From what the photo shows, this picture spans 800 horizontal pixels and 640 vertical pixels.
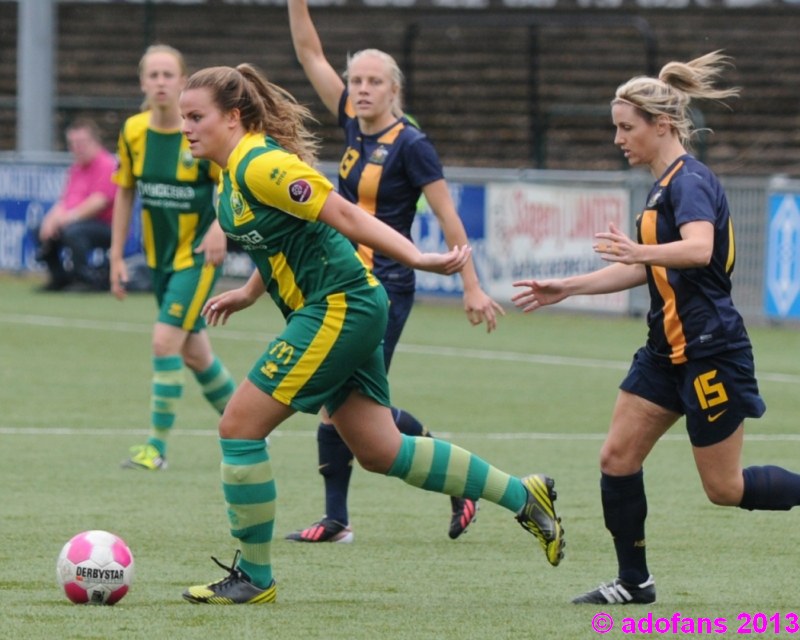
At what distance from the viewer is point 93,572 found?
19.6 feet

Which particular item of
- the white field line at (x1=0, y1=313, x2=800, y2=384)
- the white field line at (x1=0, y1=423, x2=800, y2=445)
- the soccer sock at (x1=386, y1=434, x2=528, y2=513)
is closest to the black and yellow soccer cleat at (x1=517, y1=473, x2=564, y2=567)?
the soccer sock at (x1=386, y1=434, x2=528, y2=513)

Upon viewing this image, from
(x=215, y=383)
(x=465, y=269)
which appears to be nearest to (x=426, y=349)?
(x=215, y=383)

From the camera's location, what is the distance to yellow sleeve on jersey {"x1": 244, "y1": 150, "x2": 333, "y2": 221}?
230 inches

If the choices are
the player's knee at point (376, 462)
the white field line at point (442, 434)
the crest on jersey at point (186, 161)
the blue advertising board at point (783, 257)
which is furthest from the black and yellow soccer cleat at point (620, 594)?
the blue advertising board at point (783, 257)

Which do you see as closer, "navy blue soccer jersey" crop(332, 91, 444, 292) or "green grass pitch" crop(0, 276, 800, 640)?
"green grass pitch" crop(0, 276, 800, 640)

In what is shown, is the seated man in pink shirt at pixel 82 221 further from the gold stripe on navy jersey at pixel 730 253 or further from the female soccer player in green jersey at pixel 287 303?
the gold stripe on navy jersey at pixel 730 253

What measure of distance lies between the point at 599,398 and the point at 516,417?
3.97ft

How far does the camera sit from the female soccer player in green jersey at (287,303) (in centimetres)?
589

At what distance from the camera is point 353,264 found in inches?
241

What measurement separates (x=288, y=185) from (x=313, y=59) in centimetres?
256

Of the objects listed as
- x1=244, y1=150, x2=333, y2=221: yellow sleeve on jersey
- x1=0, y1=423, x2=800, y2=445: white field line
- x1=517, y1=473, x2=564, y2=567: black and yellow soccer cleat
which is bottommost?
x1=0, y1=423, x2=800, y2=445: white field line

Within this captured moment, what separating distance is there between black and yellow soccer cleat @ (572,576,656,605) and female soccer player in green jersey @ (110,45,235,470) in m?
3.85

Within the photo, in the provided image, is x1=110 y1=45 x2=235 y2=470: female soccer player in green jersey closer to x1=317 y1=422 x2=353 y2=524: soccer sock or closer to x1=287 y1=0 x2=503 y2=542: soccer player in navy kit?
x1=287 y1=0 x2=503 y2=542: soccer player in navy kit

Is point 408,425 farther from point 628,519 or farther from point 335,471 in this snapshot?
point 628,519
